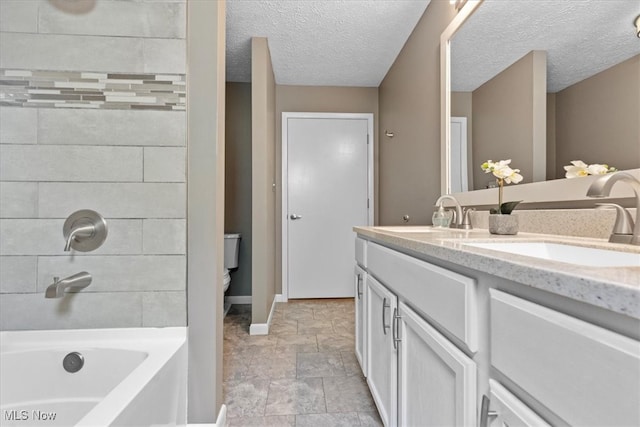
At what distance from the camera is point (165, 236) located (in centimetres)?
123

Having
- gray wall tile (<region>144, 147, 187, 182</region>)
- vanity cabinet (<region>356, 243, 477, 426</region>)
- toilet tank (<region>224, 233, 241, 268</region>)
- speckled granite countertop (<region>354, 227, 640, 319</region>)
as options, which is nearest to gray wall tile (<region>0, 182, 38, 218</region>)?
gray wall tile (<region>144, 147, 187, 182</region>)

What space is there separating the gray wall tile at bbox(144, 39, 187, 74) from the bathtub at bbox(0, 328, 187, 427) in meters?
1.03

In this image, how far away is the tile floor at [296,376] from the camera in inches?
56.4

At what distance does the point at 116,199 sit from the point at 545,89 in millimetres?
1667

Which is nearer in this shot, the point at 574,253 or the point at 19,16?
the point at 574,253

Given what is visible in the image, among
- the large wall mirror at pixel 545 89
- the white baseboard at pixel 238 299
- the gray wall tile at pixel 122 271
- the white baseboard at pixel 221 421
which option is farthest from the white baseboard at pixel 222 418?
the white baseboard at pixel 238 299

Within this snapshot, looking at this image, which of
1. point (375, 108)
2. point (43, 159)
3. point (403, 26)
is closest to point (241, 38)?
point (403, 26)

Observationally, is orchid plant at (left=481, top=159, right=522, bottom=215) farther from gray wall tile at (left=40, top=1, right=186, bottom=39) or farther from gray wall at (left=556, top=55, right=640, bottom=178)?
gray wall tile at (left=40, top=1, right=186, bottom=39)

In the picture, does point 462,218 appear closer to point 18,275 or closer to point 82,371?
point 82,371

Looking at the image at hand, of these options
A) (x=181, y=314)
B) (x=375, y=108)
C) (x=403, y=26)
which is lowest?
(x=181, y=314)

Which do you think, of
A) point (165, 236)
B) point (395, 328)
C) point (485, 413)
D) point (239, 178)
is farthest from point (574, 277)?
point (239, 178)

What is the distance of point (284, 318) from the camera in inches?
110

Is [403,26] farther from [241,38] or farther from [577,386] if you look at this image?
[577,386]

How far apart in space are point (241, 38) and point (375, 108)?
1.61 metres
